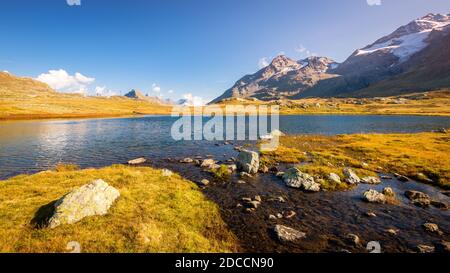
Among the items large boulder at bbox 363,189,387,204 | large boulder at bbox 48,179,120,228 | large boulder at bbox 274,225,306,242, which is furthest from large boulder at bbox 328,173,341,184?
large boulder at bbox 48,179,120,228

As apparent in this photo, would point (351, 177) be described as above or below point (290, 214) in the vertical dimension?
above

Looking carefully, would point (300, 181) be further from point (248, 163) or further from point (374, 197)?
point (248, 163)

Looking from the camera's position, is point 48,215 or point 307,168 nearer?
point 48,215

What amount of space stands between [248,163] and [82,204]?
22.8m

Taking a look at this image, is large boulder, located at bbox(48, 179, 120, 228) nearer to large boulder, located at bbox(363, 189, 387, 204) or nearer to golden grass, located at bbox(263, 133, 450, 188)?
large boulder, located at bbox(363, 189, 387, 204)

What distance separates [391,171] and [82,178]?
42.9 m

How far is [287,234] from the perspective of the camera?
1803cm

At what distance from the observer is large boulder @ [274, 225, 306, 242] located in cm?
1752

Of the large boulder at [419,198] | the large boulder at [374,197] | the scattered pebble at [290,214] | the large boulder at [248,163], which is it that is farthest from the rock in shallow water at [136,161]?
the large boulder at [419,198]

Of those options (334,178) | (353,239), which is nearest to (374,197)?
(334,178)

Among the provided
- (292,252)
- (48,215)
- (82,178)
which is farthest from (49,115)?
(292,252)

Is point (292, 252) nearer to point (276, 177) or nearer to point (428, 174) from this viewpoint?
point (276, 177)

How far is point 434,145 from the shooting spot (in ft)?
174

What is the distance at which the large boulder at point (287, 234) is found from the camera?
17516 mm
